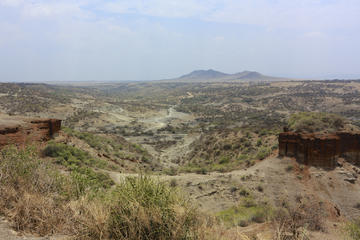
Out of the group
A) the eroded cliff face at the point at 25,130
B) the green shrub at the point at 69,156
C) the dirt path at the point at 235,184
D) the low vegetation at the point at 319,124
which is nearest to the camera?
the dirt path at the point at 235,184

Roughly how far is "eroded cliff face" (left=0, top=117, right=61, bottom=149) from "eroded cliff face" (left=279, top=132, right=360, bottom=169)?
53.3ft

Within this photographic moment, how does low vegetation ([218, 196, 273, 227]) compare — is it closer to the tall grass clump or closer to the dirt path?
the dirt path

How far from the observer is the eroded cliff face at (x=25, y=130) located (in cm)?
1427

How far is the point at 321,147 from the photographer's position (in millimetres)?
16031

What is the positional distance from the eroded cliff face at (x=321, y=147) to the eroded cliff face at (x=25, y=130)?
53.3ft

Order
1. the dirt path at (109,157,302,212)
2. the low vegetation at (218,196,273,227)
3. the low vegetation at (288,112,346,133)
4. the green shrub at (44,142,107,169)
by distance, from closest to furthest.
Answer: the low vegetation at (218,196,273,227), the dirt path at (109,157,302,212), the green shrub at (44,142,107,169), the low vegetation at (288,112,346,133)

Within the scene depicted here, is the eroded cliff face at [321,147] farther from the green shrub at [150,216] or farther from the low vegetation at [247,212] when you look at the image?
the green shrub at [150,216]

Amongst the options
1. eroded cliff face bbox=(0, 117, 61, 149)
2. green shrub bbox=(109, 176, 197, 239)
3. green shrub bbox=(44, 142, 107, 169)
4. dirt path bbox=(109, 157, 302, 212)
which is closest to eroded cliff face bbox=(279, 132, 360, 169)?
dirt path bbox=(109, 157, 302, 212)

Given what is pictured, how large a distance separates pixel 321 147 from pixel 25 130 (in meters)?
18.7

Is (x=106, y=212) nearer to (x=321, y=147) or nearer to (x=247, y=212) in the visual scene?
(x=247, y=212)

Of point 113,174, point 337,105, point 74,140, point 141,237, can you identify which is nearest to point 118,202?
point 141,237

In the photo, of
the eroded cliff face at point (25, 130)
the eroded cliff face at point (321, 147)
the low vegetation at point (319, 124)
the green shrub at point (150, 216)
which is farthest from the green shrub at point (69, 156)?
the low vegetation at point (319, 124)

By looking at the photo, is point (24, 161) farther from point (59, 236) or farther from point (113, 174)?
point (113, 174)

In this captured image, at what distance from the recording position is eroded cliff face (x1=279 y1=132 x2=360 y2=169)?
16.1 m
